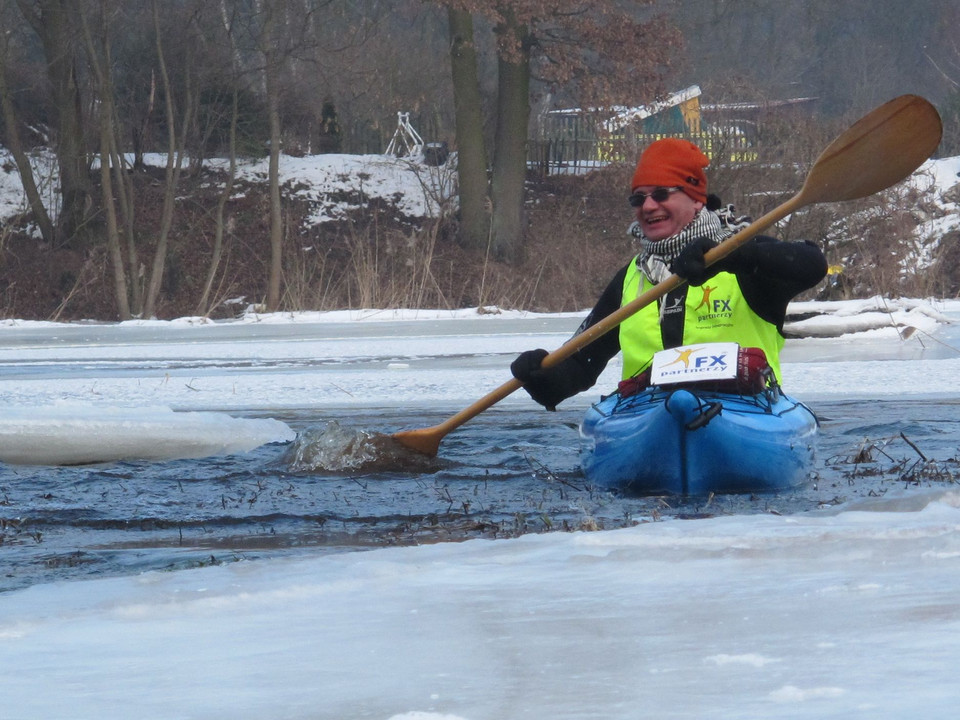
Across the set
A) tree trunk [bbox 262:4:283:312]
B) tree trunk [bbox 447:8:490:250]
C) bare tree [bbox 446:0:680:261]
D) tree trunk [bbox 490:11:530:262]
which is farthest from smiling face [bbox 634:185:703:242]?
tree trunk [bbox 490:11:530:262]

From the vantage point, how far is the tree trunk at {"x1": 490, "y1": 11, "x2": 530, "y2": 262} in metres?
20.6

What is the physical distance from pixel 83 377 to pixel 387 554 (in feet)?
19.6

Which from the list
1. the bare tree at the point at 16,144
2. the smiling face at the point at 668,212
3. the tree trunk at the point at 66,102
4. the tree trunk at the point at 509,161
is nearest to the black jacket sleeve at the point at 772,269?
the smiling face at the point at 668,212

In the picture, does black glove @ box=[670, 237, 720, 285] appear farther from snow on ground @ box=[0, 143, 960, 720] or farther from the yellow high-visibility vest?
snow on ground @ box=[0, 143, 960, 720]

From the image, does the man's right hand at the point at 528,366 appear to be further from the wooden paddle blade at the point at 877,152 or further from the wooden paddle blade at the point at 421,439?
the wooden paddle blade at the point at 877,152

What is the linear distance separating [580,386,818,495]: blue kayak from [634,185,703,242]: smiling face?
0.54 meters

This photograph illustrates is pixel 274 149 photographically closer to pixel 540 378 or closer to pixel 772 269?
pixel 540 378

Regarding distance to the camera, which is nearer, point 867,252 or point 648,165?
point 648,165

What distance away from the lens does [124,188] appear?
18.6 meters

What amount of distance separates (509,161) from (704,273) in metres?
16.8

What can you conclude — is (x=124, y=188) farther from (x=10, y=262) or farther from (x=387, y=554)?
(x=387, y=554)

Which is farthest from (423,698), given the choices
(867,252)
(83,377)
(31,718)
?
(867,252)

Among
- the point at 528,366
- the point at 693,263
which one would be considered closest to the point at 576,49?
the point at 528,366

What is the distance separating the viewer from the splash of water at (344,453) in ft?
18.1
